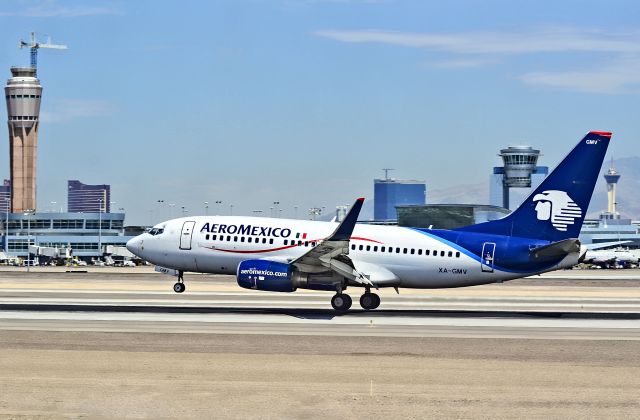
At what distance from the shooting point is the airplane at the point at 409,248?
156 feet

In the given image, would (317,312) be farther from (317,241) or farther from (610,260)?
(610,260)

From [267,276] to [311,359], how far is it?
15508 mm

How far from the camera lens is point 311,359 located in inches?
1249

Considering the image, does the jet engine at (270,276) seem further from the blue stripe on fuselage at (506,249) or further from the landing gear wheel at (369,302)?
the blue stripe on fuselage at (506,249)

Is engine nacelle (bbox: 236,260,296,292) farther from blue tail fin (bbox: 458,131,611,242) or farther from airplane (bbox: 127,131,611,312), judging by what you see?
blue tail fin (bbox: 458,131,611,242)

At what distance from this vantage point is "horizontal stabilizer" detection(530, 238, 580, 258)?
47250 millimetres

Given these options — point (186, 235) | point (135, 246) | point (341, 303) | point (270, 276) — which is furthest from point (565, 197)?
point (135, 246)

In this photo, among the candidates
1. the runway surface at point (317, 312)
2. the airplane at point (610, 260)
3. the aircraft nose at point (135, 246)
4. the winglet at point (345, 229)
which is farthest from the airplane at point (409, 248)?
the airplane at point (610, 260)

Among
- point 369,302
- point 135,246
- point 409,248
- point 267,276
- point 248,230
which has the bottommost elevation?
point 369,302

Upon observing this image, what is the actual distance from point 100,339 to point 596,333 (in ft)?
63.7

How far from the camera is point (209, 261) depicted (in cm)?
5378

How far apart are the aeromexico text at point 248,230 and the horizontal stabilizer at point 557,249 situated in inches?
504

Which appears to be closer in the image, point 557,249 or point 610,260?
point 557,249

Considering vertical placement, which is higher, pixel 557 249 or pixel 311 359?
pixel 557 249
